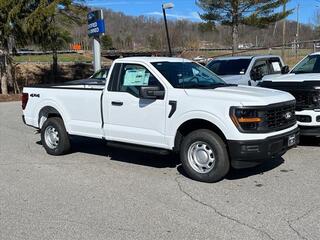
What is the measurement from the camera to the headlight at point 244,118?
6.09 meters

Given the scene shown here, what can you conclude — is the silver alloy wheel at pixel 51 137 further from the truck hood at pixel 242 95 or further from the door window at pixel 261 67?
the door window at pixel 261 67

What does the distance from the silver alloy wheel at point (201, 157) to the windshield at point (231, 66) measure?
5966 mm

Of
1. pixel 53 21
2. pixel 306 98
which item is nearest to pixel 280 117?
pixel 306 98

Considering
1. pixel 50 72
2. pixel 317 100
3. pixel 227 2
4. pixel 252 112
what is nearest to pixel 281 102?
pixel 252 112

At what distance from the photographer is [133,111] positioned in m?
7.15

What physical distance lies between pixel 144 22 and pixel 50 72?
187 feet

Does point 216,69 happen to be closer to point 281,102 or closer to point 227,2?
point 281,102

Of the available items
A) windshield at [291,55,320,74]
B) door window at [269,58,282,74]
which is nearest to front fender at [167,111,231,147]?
windshield at [291,55,320,74]

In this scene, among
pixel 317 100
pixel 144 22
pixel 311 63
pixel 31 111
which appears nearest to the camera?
pixel 317 100

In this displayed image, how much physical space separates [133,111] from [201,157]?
1377mm

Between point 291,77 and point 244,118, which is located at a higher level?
point 291,77

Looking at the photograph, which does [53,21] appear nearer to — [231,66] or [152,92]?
[231,66]

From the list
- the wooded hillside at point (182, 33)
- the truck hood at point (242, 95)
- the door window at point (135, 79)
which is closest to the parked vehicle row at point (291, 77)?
the truck hood at point (242, 95)

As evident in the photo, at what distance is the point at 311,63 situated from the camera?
10086 millimetres
